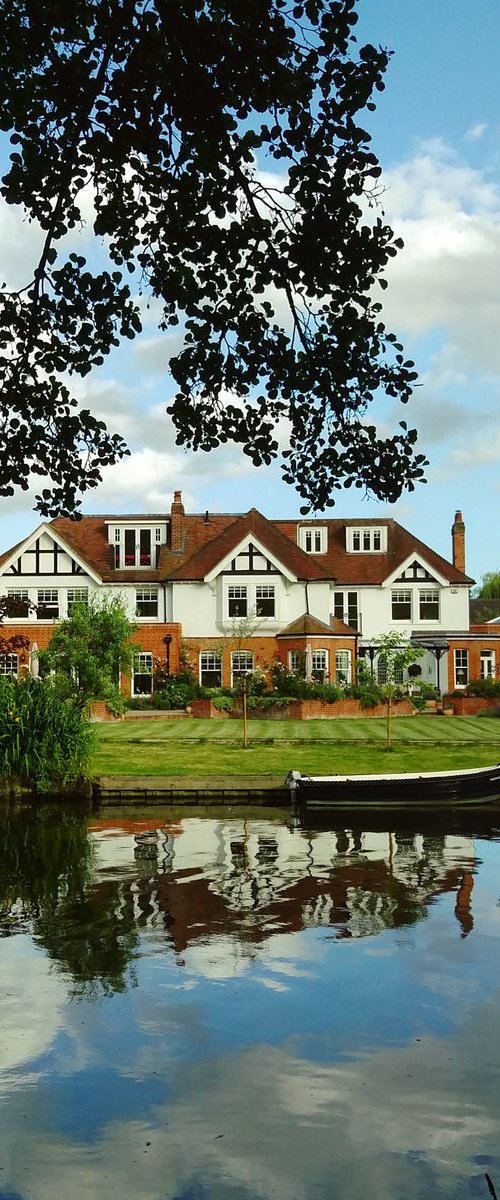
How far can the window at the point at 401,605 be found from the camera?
65.1m

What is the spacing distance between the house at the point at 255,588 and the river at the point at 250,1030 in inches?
1573

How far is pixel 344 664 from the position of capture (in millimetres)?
56281

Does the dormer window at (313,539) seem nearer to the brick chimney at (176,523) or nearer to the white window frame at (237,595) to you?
the brick chimney at (176,523)

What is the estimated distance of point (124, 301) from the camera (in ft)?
32.9

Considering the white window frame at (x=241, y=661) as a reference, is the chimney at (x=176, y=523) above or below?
above

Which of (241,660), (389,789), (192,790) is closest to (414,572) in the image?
(241,660)

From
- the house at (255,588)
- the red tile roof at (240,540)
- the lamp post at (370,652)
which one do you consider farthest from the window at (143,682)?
the lamp post at (370,652)

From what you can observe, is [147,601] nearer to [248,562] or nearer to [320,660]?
[248,562]

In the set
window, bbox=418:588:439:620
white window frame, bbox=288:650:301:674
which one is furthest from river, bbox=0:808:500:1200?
window, bbox=418:588:439:620

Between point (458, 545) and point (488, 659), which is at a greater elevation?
point (458, 545)

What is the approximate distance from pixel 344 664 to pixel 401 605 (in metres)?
10.4

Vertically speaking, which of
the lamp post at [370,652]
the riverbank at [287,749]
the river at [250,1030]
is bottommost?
the river at [250,1030]

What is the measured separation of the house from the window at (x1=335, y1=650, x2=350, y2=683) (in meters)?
0.06

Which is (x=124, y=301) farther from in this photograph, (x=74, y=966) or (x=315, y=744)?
(x=315, y=744)
